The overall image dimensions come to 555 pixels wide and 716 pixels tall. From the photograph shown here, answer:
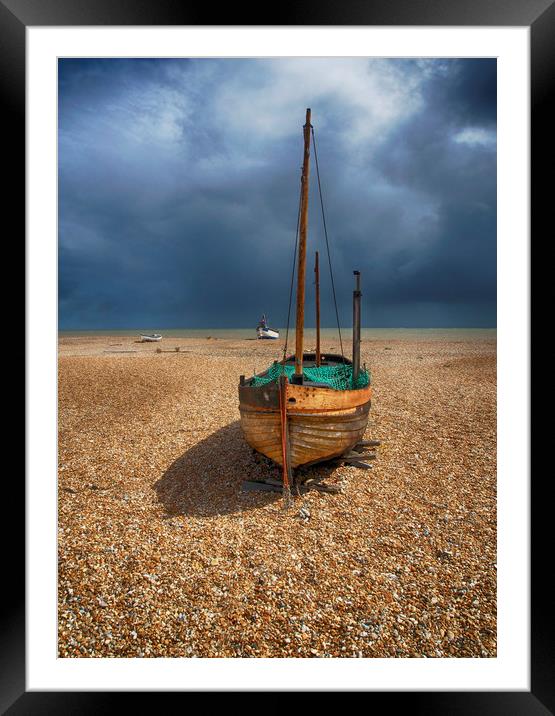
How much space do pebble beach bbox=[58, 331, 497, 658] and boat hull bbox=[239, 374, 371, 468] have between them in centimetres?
97

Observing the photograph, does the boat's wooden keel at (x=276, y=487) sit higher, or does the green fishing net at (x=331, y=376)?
the green fishing net at (x=331, y=376)

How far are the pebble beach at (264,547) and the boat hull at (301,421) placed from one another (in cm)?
97

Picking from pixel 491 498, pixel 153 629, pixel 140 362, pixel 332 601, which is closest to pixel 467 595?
pixel 332 601

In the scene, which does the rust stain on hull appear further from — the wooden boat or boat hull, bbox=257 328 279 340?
boat hull, bbox=257 328 279 340

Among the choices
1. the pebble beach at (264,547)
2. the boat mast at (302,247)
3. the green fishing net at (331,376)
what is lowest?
the pebble beach at (264,547)

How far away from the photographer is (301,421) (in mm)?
7160

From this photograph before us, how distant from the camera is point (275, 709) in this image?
311cm
